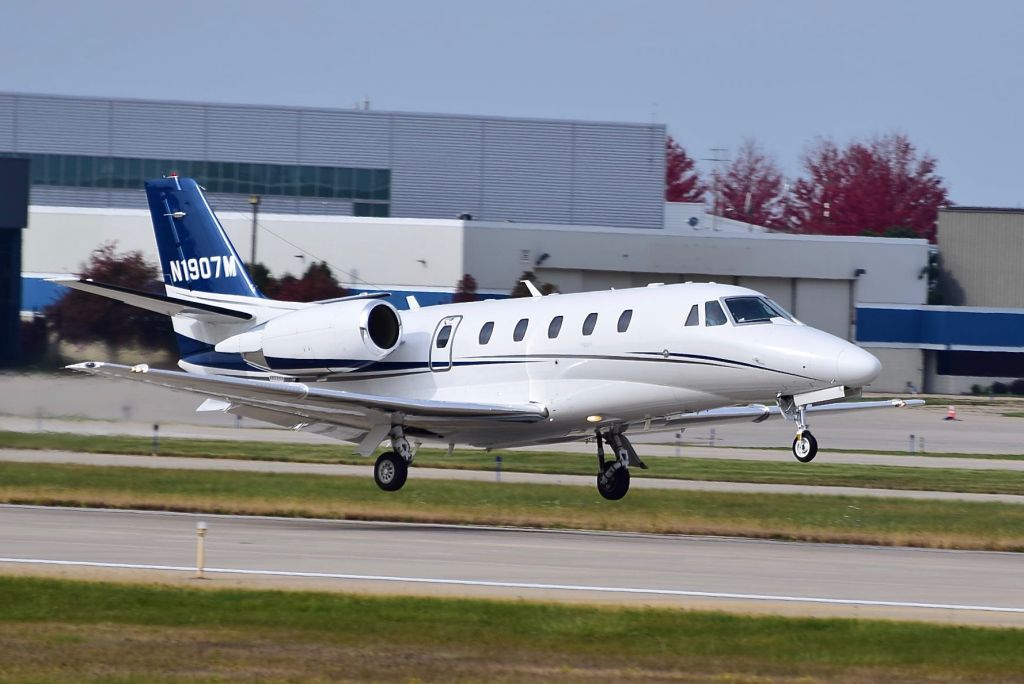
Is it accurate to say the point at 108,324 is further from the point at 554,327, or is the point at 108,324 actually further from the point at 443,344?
the point at 554,327

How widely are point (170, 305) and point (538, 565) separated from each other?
939 cm

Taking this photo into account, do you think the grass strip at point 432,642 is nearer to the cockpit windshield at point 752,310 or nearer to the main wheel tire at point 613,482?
the cockpit windshield at point 752,310

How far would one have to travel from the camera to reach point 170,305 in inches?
938

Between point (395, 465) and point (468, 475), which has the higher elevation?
point (395, 465)

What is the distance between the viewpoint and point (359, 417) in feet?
73.7

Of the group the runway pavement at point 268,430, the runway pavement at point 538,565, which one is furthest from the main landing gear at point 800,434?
the runway pavement at point 268,430

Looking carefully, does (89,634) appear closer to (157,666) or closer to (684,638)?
(157,666)

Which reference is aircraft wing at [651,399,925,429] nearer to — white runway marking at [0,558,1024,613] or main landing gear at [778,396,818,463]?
main landing gear at [778,396,818,463]

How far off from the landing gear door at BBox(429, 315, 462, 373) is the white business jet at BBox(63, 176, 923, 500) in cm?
2

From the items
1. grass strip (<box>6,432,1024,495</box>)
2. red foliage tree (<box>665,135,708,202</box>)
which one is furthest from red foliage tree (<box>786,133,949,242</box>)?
grass strip (<box>6,432,1024,495</box>)

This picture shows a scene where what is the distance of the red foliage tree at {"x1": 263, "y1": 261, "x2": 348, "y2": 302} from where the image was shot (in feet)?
157

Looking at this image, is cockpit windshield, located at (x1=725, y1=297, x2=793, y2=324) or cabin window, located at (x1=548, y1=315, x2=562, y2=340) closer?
cockpit windshield, located at (x1=725, y1=297, x2=793, y2=324)

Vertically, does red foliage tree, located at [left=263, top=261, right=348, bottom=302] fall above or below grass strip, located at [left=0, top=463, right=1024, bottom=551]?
above

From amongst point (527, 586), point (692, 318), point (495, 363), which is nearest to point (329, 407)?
point (495, 363)
